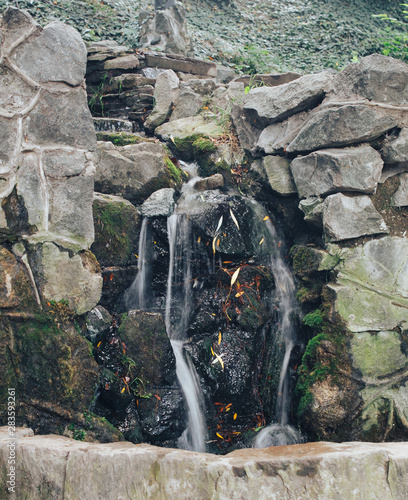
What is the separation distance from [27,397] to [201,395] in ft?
5.60

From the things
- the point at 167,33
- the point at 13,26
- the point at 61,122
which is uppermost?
the point at 13,26

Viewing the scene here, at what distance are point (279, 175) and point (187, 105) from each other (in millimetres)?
2519

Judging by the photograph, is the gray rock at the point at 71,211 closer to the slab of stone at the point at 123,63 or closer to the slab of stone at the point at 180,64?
the slab of stone at the point at 123,63

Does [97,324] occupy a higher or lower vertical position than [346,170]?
lower

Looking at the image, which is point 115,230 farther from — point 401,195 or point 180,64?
point 180,64

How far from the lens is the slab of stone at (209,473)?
2252 mm

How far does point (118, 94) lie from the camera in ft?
23.3

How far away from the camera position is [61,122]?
11.3 ft

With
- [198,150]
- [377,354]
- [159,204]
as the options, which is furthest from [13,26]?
[377,354]

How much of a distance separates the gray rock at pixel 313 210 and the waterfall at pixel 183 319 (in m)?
1.37

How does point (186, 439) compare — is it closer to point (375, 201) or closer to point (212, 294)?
point (212, 294)

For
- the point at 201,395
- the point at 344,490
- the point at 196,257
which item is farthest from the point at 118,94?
the point at 344,490

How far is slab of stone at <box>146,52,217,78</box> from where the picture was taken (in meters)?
7.88

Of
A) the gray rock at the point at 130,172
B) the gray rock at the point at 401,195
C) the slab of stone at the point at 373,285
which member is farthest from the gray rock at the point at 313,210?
the gray rock at the point at 130,172
